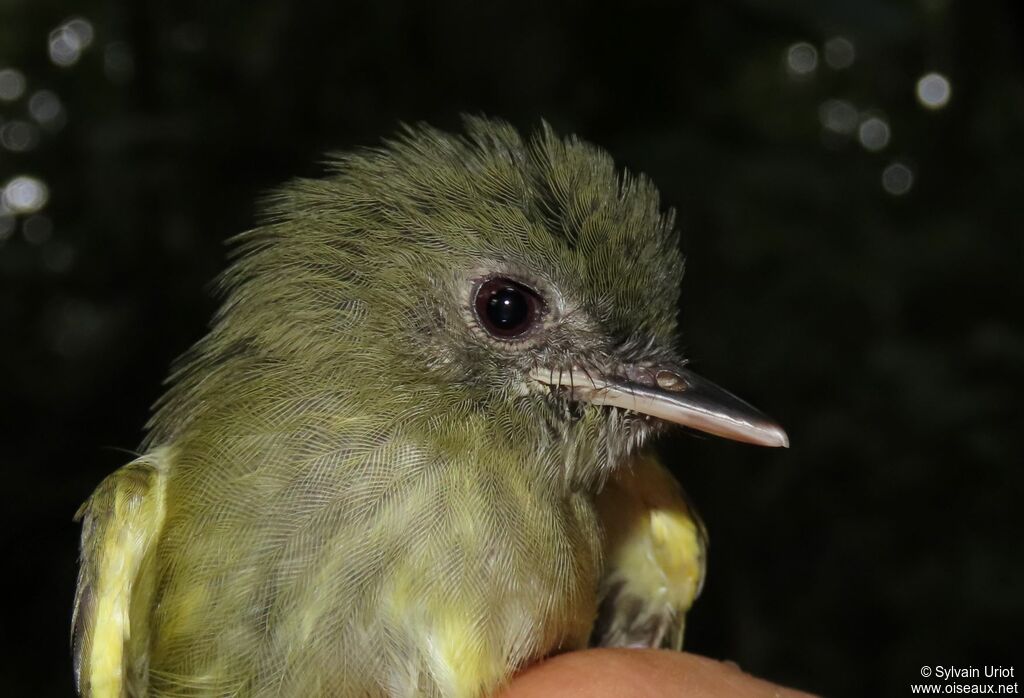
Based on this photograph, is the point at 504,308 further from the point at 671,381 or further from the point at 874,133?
the point at 874,133

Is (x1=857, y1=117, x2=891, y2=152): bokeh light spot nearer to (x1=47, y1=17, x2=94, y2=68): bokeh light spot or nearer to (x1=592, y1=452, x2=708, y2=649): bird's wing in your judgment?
(x1=592, y1=452, x2=708, y2=649): bird's wing

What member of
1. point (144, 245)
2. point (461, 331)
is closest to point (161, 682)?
point (461, 331)

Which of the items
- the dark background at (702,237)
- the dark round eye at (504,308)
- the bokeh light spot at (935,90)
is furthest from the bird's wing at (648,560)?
the bokeh light spot at (935,90)

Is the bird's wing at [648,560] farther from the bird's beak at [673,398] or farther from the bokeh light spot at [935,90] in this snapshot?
the bokeh light spot at [935,90]

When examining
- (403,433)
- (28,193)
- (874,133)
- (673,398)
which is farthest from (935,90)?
(28,193)

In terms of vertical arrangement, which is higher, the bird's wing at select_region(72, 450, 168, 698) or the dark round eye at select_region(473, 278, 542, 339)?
the dark round eye at select_region(473, 278, 542, 339)

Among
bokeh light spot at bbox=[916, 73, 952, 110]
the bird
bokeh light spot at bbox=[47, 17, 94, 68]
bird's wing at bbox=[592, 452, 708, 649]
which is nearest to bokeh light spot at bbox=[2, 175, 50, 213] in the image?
bokeh light spot at bbox=[47, 17, 94, 68]
